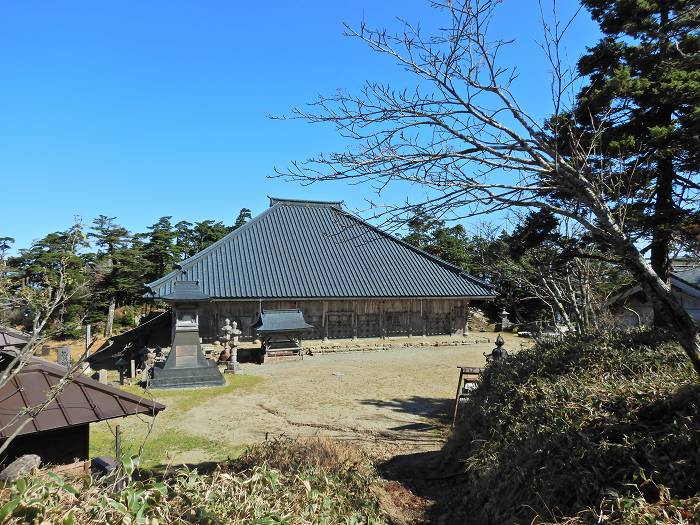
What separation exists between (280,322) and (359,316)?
5772mm

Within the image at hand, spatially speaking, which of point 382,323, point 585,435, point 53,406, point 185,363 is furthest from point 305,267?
point 585,435

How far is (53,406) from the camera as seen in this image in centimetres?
421

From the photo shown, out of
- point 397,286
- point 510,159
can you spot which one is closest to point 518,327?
point 397,286

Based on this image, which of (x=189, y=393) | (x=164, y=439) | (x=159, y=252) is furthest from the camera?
(x=159, y=252)

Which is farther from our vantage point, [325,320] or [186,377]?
[325,320]

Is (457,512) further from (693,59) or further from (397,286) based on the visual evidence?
(397,286)

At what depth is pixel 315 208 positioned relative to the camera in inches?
1193

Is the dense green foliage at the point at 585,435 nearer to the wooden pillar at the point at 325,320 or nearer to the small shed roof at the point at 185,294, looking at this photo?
the small shed roof at the point at 185,294

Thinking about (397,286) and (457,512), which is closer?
(457,512)

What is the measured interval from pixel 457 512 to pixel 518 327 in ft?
83.2

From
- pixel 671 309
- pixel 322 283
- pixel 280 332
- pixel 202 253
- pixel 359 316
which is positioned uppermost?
pixel 202 253

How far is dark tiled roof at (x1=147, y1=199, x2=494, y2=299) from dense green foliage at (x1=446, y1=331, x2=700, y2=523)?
1467cm

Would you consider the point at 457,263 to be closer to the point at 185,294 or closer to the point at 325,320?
the point at 325,320

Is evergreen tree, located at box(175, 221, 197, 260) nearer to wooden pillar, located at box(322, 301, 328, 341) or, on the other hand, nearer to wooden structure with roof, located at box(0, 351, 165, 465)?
wooden pillar, located at box(322, 301, 328, 341)
